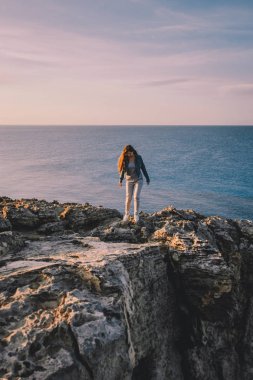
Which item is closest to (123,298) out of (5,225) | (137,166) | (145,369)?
(145,369)

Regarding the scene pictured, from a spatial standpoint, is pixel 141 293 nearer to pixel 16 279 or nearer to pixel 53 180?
pixel 16 279

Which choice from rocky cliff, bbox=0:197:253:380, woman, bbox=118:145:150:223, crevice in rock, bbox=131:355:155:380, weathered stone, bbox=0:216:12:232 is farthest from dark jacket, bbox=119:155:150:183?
crevice in rock, bbox=131:355:155:380

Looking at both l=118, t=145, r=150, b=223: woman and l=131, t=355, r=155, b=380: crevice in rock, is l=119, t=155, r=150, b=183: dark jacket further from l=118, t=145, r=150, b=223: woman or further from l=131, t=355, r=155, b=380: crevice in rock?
l=131, t=355, r=155, b=380: crevice in rock

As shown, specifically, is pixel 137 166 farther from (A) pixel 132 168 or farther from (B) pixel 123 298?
(B) pixel 123 298

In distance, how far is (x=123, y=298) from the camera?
9969mm

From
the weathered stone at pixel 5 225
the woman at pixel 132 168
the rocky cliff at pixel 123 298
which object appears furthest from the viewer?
the woman at pixel 132 168

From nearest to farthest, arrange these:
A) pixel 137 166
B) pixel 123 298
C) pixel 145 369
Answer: pixel 123 298
pixel 145 369
pixel 137 166

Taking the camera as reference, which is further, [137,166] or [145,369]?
[137,166]

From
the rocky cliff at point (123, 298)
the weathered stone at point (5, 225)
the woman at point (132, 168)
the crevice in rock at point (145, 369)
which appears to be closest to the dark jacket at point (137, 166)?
the woman at point (132, 168)

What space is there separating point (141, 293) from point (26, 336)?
452cm

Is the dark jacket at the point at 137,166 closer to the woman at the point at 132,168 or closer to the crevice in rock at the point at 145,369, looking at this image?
the woman at the point at 132,168

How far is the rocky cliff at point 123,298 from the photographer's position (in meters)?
8.20

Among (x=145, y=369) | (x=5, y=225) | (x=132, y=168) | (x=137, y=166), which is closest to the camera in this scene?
(x=145, y=369)

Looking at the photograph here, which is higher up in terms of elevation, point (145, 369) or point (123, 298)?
point (123, 298)
